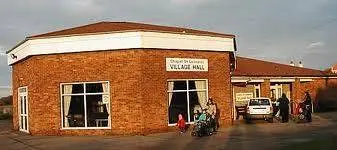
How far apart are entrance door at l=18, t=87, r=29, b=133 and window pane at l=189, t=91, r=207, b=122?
8.08 meters

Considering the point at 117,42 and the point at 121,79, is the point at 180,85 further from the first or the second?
the point at 117,42

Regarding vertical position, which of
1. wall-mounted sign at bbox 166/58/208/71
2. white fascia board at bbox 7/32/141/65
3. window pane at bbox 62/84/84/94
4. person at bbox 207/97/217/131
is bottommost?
person at bbox 207/97/217/131

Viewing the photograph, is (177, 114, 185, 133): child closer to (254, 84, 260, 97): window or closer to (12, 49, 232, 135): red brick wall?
(12, 49, 232, 135): red brick wall

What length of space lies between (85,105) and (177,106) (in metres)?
4.15

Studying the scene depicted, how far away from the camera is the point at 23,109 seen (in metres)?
28.2

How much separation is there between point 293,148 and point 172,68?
9.02 m

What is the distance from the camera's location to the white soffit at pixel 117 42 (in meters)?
23.7

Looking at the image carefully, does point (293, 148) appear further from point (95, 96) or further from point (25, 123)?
point (25, 123)

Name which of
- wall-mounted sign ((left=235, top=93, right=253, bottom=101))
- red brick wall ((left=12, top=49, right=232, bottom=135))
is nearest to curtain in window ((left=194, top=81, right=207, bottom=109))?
red brick wall ((left=12, top=49, right=232, bottom=135))

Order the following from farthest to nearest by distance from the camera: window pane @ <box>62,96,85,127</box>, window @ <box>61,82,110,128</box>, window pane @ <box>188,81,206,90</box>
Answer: window pane @ <box>188,81,206,90</box> → window pane @ <box>62,96,85,127</box> → window @ <box>61,82,110,128</box>

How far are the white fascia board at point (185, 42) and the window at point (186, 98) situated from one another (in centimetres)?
162

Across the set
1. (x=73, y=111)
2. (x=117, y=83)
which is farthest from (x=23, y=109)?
(x=117, y=83)

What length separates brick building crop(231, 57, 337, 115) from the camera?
3341 cm

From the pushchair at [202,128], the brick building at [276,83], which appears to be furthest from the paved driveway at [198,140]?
the brick building at [276,83]
